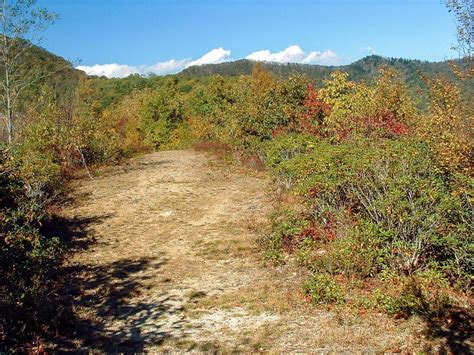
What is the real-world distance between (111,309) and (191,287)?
168 centimetres

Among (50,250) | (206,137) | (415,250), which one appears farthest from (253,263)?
(206,137)

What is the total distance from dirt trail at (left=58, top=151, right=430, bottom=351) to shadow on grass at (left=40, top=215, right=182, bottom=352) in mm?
19

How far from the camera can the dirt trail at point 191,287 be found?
22.0 feet

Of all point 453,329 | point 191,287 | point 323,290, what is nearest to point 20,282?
point 191,287

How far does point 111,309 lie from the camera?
8094mm

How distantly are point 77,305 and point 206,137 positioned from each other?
3145 cm

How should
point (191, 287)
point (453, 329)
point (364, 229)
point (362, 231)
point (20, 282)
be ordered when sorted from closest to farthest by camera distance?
1. point (453, 329)
2. point (20, 282)
3. point (364, 229)
4. point (362, 231)
5. point (191, 287)

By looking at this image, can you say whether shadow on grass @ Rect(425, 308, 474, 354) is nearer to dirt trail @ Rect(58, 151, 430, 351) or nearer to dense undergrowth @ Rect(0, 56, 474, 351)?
dense undergrowth @ Rect(0, 56, 474, 351)

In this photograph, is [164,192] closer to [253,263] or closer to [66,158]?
[66,158]

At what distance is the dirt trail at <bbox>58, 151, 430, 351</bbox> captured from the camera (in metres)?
6.71

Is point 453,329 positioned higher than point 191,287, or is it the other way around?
point 191,287

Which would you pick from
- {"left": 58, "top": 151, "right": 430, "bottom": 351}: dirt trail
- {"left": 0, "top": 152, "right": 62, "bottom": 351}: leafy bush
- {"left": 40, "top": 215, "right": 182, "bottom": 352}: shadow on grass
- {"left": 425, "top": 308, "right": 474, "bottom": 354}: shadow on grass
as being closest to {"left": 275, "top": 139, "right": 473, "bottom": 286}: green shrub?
{"left": 425, "top": 308, "right": 474, "bottom": 354}: shadow on grass

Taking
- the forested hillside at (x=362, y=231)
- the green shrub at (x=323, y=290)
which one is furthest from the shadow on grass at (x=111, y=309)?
the green shrub at (x=323, y=290)

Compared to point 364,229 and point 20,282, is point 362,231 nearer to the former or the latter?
point 364,229
